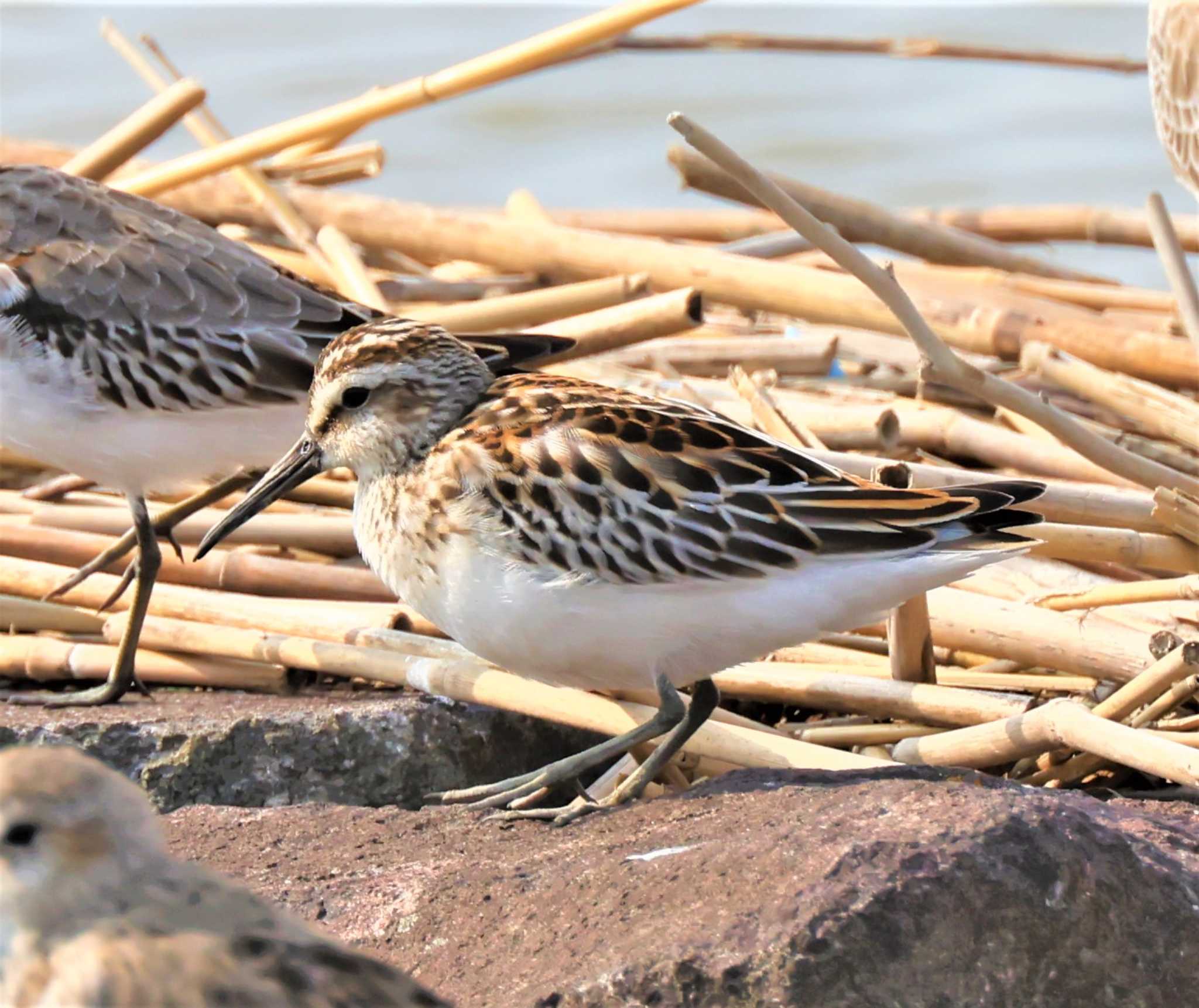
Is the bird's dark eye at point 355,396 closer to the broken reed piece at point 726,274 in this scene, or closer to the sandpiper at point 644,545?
the sandpiper at point 644,545

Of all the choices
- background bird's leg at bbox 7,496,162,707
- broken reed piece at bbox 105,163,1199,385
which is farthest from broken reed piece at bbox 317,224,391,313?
background bird's leg at bbox 7,496,162,707

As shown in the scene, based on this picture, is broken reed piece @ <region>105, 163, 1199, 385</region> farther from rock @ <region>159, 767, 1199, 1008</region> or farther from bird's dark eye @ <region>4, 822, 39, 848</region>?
bird's dark eye @ <region>4, 822, 39, 848</region>

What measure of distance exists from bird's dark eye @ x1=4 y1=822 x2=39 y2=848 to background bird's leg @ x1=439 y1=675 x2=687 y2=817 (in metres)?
1.98

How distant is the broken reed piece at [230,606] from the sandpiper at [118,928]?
2515mm

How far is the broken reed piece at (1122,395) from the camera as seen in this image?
5523 millimetres

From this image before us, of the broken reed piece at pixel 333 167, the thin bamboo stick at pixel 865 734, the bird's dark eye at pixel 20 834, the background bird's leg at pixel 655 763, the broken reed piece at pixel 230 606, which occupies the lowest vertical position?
the thin bamboo stick at pixel 865 734

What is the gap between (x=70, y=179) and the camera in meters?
5.70

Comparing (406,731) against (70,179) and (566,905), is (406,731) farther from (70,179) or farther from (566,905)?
(70,179)

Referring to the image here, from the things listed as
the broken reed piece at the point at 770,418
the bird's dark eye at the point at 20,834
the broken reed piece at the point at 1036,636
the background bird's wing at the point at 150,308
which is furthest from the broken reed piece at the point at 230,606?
the bird's dark eye at the point at 20,834

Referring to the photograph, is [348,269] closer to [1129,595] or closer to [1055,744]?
[1129,595]

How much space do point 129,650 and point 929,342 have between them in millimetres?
2352

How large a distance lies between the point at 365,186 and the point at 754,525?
10.1 metres

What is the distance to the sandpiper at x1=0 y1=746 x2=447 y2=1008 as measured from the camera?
92.7 inches

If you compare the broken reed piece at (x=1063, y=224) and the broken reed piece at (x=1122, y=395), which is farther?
the broken reed piece at (x=1063, y=224)
